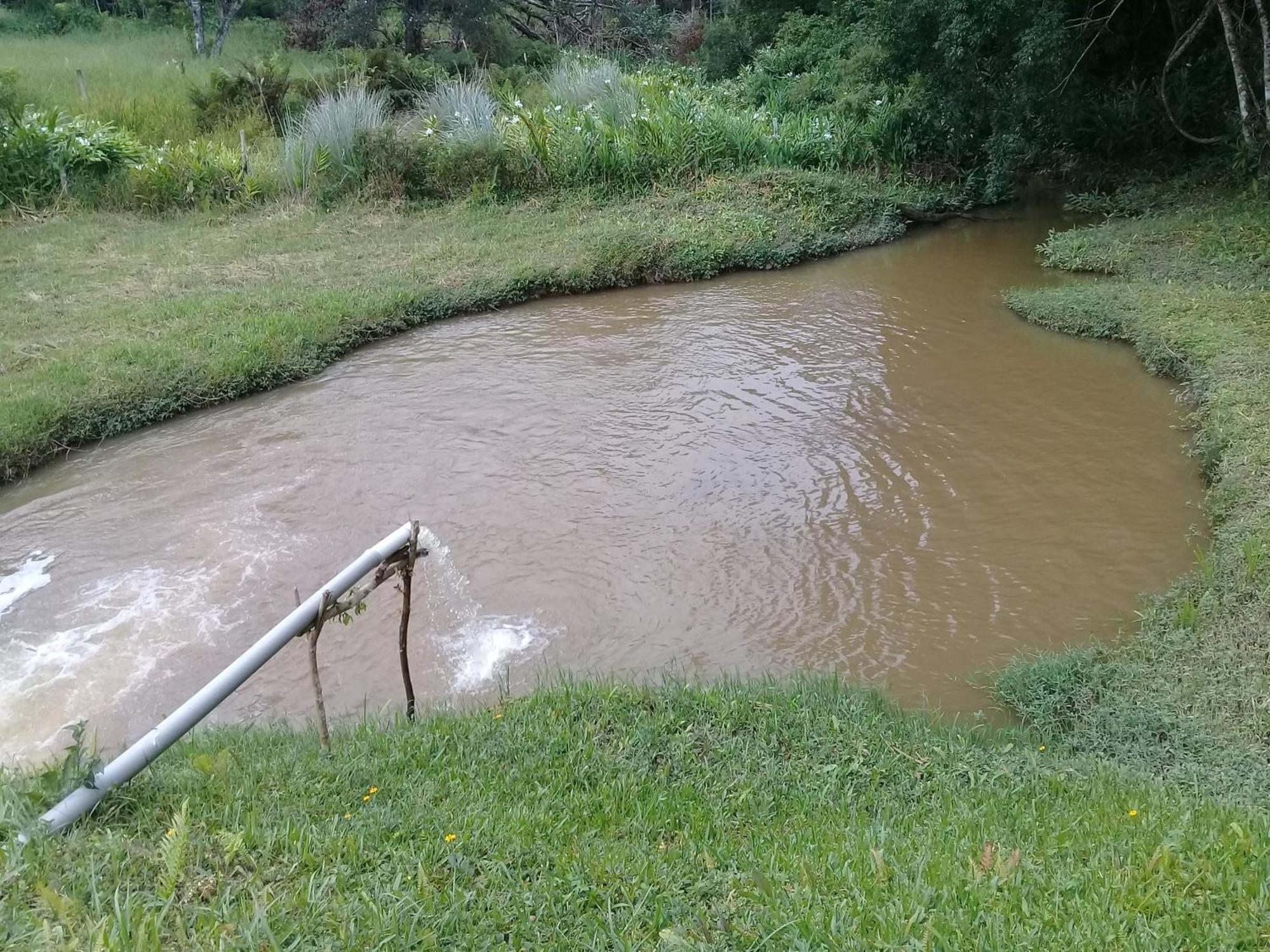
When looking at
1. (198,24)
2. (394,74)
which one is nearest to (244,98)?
(394,74)

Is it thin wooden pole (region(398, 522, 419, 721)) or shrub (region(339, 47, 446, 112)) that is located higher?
shrub (region(339, 47, 446, 112))

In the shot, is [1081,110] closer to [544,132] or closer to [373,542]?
[544,132]

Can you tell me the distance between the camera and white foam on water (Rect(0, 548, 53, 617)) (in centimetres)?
506

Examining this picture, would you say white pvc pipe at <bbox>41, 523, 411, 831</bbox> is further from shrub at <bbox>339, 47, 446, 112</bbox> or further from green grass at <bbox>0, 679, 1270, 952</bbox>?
shrub at <bbox>339, 47, 446, 112</bbox>

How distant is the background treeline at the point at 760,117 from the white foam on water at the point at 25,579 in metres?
7.40

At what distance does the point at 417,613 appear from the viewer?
16.0 ft

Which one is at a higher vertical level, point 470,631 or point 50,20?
point 50,20

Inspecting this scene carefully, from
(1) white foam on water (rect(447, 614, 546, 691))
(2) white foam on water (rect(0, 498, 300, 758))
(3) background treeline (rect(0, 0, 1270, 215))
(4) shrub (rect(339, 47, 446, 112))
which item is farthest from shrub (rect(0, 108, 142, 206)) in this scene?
(1) white foam on water (rect(447, 614, 546, 691))

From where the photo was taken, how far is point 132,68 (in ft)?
54.8

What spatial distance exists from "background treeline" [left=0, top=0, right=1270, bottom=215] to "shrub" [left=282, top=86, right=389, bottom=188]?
2 cm

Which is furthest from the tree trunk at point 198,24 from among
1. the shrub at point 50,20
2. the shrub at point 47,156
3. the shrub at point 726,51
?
the shrub at point 726,51

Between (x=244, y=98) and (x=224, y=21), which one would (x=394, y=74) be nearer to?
(x=244, y=98)

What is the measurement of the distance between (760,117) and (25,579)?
11.2 m

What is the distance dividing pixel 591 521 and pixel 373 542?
1.21m
